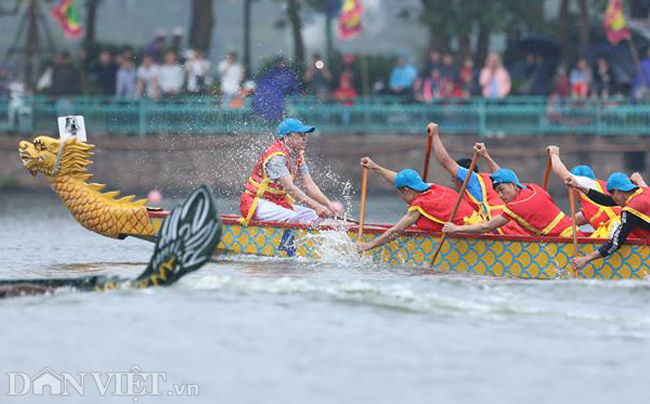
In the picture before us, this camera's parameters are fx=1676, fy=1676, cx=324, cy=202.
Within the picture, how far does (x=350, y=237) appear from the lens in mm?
17781

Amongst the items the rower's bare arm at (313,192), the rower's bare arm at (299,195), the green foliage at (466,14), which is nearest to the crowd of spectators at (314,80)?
the green foliage at (466,14)

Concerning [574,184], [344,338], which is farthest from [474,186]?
[344,338]

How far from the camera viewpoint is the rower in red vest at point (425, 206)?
55.4ft

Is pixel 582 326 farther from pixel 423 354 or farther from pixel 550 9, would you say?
pixel 550 9

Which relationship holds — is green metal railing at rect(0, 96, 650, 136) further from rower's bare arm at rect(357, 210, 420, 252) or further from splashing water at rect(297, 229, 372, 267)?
rower's bare arm at rect(357, 210, 420, 252)

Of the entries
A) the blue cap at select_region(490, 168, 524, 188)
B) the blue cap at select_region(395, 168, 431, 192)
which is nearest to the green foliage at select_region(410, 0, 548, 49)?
the blue cap at select_region(395, 168, 431, 192)

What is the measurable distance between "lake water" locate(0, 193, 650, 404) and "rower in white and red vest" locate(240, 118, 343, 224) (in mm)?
1036

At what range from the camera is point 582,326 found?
46.4 feet

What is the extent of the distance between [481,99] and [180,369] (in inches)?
732

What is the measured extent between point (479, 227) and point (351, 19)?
15718 mm

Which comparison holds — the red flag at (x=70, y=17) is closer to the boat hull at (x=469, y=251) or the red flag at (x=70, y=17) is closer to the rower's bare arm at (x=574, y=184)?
the boat hull at (x=469, y=251)

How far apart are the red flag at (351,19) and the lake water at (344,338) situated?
595 inches

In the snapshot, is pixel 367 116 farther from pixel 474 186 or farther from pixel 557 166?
pixel 557 166

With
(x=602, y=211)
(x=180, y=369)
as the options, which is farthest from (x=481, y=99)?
(x=180, y=369)
